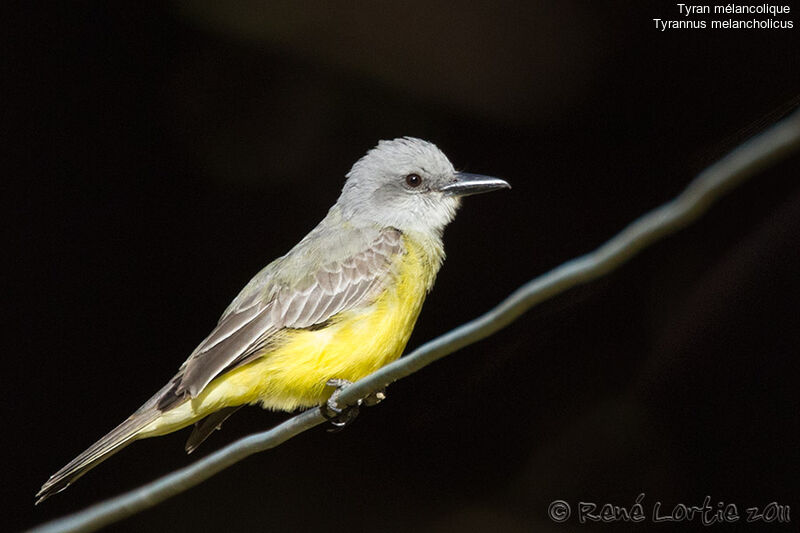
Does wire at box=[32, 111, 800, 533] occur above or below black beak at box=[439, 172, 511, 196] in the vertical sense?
below

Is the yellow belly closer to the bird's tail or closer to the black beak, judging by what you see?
the bird's tail

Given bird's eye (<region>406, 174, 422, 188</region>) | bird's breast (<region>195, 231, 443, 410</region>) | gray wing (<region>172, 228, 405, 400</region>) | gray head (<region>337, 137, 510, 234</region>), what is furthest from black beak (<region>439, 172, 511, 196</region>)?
bird's breast (<region>195, 231, 443, 410</region>)

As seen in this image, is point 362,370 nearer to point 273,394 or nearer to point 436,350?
point 273,394

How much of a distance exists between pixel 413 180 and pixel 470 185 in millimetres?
326

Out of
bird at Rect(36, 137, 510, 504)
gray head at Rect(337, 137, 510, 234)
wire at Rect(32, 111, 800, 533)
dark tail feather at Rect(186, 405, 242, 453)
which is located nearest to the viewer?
wire at Rect(32, 111, 800, 533)

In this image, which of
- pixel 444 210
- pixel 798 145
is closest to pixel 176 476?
pixel 798 145

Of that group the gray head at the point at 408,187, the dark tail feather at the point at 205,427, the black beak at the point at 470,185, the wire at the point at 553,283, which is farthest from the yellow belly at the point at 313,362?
the wire at the point at 553,283

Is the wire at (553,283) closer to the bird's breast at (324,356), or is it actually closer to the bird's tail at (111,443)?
the bird's tail at (111,443)

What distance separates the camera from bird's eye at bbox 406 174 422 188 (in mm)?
4586

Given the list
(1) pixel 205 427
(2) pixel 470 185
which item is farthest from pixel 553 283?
(2) pixel 470 185

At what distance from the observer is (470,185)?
4.42 m

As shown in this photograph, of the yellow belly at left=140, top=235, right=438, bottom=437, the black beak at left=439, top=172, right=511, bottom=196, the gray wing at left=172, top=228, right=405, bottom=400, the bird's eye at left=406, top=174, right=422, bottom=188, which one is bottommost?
the yellow belly at left=140, top=235, right=438, bottom=437

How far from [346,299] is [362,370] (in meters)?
0.38

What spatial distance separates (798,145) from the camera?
137cm
